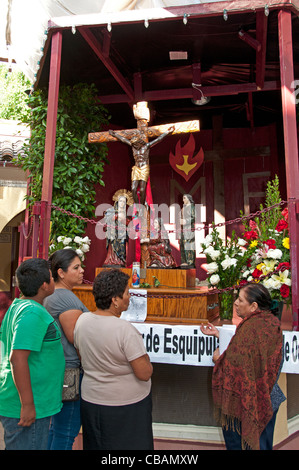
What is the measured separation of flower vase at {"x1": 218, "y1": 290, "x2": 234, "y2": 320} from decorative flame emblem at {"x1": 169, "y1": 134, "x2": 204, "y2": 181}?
3.65 meters

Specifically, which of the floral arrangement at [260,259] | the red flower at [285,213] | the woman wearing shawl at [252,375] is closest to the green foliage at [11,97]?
the floral arrangement at [260,259]

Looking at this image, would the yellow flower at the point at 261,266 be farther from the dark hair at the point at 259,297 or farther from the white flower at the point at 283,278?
the dark hair at the point at 259,297

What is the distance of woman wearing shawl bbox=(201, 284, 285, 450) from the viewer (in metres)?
2.15

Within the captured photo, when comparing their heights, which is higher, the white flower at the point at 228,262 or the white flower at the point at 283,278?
the white flower at the point at 228,262

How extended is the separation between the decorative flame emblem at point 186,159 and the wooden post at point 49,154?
327 centimetres

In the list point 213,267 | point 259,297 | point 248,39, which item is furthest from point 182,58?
point 259,297

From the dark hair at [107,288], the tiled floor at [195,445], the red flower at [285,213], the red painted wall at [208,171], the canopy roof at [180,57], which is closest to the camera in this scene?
the dark hair at [107,288]

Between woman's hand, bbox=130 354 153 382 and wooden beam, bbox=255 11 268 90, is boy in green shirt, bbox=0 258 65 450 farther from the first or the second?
wooden beam, bbox=255 11 268 90

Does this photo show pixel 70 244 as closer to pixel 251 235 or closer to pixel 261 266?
pixel 251 235

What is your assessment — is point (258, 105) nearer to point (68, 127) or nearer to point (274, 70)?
point (274, 70)

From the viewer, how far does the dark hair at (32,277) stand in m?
2.08

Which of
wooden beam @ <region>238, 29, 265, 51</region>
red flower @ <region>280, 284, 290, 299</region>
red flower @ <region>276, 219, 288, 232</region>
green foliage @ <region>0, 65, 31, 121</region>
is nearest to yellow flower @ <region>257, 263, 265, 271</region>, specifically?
red flower @ <region>280, 284, 290, 299</region>

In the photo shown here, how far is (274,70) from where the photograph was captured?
18.3 feet

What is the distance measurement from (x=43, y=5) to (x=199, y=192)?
393 cm
